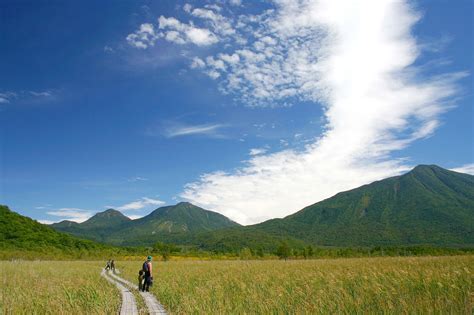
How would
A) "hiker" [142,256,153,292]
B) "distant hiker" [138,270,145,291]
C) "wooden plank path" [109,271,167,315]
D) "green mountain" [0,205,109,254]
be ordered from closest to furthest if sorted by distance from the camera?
1. "wooden plank path" [109,271,167,315]
2. "hiker" [142,256,153,292]
3. "distant hiker" [138,270,145,291]
4. "green mountain" [0,205,109,254]

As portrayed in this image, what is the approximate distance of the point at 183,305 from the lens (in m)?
12.2

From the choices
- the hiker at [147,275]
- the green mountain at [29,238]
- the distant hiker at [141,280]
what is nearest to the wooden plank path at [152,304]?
the hiker at [147,275]

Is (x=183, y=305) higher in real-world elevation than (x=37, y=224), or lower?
lower

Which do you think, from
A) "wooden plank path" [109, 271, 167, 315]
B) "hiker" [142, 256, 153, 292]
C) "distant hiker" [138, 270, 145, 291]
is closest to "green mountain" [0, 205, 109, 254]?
"distant hiker" [138, 270, 145, 291]

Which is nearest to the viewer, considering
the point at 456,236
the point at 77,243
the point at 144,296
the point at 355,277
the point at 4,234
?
the point at 355,277

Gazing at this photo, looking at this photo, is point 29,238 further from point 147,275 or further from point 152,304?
point 152,304

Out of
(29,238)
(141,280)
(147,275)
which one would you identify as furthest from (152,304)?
(29,238)

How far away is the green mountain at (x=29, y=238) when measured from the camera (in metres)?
70.9

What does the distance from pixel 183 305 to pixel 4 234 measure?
3224 inches

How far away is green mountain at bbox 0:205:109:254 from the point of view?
70938 mm

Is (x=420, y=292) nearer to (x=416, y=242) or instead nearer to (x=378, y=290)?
(x=378, y=290)

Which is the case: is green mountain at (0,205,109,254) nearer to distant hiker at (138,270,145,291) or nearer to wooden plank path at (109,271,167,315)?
distant hiker at (138,270,145,291)

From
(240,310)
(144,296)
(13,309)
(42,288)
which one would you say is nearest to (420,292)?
(240,310)

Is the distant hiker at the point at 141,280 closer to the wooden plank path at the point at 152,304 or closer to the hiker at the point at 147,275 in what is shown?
the hiker at the point at 147,275
